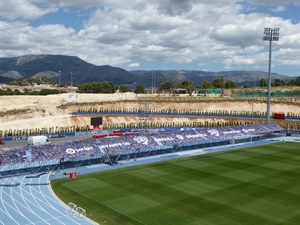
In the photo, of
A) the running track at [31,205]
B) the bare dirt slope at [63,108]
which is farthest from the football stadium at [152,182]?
the bare dirt slope at [63,108]

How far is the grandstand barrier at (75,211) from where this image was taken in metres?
24.3

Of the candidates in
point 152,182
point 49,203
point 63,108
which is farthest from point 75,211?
point 63,108

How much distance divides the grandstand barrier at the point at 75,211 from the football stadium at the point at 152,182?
7cm

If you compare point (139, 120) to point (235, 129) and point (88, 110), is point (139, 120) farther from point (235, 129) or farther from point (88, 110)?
point (235, 129)

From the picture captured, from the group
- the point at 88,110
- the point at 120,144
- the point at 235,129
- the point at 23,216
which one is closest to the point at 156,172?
the point at 120,144

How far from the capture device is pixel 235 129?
56.6 meters

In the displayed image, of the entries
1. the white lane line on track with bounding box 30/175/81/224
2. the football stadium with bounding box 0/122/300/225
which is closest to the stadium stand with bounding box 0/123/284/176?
the football stadium with bounding box 0/122/300/225

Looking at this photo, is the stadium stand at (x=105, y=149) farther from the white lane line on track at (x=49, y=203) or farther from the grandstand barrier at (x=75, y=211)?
the grandstand barrier at (x=75, y=211)

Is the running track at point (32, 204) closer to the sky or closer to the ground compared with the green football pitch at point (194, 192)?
closer to the ground

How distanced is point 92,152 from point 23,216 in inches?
646

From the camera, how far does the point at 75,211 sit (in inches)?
977

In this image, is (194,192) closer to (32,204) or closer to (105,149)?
(32,204)

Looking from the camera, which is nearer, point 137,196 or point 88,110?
point 137,196

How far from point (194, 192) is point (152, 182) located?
494cm
